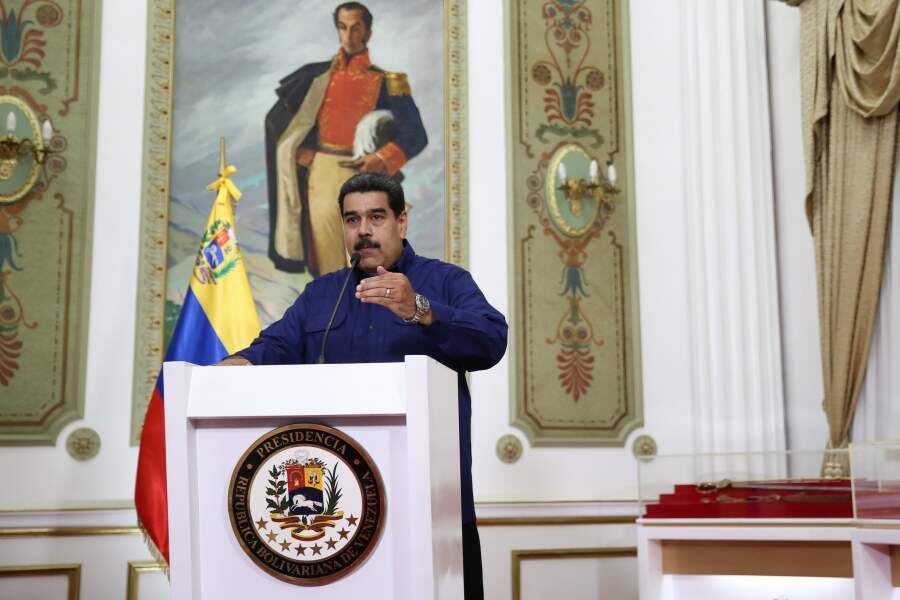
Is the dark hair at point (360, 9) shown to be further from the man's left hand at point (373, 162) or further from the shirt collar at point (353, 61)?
the man's left hand at point (373, 162)

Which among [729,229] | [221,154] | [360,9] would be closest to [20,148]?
[221,154]

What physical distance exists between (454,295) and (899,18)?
299 cm

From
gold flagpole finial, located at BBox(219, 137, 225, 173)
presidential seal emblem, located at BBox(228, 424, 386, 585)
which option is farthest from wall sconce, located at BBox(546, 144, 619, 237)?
presidential seal emblem, located at BBox(228, 424, 386, 585)

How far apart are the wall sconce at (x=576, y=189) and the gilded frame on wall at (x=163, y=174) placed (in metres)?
0.50

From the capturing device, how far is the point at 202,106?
517 cm

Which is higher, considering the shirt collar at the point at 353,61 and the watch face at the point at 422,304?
the shirt collar at the point at 353,61

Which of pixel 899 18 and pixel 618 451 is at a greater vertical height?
pixel 899 18

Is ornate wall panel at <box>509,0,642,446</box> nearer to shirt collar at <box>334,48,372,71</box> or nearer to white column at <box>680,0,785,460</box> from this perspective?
white column at <box>680,0,785,460</box>

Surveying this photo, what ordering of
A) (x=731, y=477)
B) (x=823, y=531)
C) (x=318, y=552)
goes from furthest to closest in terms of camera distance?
(x=731, y=477) → (x=823, y=531) → (x=318, y=552)

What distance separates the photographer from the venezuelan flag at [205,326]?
412 cm

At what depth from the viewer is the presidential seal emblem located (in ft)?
6.34

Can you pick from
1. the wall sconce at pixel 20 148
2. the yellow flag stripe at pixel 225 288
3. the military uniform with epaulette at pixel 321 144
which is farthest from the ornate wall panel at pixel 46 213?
the military uniform with epaulette at pixel 321 144

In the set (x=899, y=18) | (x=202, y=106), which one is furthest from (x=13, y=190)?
(x=899, y=18)

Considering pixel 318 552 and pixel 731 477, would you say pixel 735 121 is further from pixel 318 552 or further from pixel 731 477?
pixel 318 552
